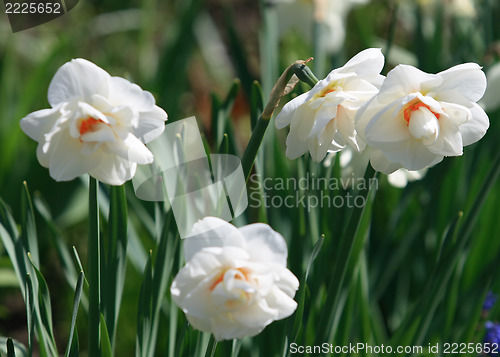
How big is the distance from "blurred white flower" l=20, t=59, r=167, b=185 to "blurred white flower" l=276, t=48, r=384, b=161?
0.14 m

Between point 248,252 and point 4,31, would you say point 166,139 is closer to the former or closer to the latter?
point 248,252

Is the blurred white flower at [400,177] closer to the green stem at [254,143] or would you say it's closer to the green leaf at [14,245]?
the green stem at [254,143]

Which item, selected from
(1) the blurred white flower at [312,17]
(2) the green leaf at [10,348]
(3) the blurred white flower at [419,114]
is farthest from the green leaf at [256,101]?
(1) the blurred white flower at [312,17]

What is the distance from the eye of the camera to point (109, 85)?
546 mm

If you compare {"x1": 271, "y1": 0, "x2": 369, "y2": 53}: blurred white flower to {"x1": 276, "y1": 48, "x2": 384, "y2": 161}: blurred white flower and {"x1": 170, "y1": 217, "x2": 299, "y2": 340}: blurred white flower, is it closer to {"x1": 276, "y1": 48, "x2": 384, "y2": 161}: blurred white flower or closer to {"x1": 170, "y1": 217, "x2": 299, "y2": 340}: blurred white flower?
Answer: {"x1": 276, "y1": 48, "x2": 384, "y2": 161}: blurred white flower

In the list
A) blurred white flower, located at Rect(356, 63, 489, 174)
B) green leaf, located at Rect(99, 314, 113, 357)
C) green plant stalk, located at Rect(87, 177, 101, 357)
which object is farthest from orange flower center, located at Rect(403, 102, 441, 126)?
green leaf, located at Rect(99, 314, 113, 357)

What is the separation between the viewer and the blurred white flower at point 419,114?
53 cm

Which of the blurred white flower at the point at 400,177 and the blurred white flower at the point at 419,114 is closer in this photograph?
the blurred white flower at the point at 419,114

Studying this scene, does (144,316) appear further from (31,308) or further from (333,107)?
(333,107)

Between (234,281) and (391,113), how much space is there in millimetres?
217

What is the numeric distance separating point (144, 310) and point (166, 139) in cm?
33

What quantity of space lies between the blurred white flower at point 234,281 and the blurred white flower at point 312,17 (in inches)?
39.5

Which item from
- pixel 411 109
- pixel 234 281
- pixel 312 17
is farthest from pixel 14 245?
pixel 312 17

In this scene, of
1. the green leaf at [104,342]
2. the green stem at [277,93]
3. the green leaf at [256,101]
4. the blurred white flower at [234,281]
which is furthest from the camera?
the green leaf at [256,101]
